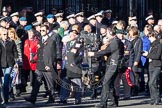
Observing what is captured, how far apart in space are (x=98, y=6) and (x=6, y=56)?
971 centimetres

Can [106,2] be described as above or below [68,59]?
above

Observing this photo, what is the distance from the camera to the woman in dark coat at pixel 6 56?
16297 mm

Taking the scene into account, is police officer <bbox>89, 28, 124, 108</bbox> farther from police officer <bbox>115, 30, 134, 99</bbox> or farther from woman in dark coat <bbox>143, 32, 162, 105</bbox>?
woman in dark coat <bbox>143, 32, 162, 105</bbox>

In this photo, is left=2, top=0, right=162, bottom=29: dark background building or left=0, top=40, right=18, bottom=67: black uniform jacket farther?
left=2, top=0, right=162, bottom=29: dark background building

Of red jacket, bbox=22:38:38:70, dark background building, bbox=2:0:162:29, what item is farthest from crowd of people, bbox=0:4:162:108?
dark background building, bbox=2:0:162:29

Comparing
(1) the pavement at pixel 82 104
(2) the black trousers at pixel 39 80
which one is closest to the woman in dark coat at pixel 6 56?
(1) the pavement at pixel 82 104

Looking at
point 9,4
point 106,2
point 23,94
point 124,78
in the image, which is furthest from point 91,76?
point 106,2

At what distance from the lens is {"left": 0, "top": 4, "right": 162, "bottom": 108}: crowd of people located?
16297 mm

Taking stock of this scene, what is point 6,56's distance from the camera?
1634 cm

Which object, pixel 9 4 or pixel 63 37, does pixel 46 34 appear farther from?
pixel 9 4

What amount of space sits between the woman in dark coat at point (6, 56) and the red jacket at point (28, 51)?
3.20 ft

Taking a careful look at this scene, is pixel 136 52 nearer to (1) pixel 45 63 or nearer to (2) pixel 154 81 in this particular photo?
(2) pixel 154 81

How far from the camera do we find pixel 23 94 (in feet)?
60.5

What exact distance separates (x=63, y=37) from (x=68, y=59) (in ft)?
4.11
